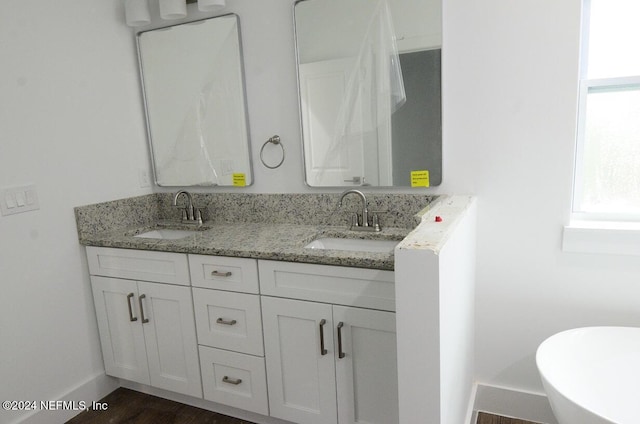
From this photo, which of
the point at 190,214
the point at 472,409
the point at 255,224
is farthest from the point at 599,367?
the point at 190,214

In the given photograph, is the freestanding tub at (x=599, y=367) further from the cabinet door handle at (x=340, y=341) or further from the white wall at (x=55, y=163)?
the white wall at (x=55, y=163)

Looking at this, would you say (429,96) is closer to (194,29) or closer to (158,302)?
(194,29)

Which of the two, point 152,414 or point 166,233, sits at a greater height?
point 166,233

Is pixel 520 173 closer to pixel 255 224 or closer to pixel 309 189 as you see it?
pixel 309 189

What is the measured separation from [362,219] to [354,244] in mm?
139

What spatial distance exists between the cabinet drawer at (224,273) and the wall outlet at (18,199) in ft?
2.53

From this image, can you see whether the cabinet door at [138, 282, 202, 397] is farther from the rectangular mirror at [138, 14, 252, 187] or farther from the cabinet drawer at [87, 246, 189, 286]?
the rectangular mirror at [138, 14, 252, 187]

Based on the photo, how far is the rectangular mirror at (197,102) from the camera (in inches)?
88.1

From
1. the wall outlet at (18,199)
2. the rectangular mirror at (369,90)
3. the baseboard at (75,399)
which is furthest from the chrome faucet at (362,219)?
the baseboard at (75,399)

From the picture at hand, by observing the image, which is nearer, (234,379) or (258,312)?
(258,312)

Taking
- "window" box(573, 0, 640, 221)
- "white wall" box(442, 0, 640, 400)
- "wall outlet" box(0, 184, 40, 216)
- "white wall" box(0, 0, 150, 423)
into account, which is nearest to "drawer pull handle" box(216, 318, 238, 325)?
"white wall" box(0, 0, 150, 423)

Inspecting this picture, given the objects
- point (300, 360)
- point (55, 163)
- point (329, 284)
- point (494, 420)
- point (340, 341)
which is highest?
point (55, 163)

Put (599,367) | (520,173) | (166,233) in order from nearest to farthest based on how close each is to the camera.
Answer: (599,367) → (520,173) → (166,233)

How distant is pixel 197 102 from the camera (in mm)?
2344
